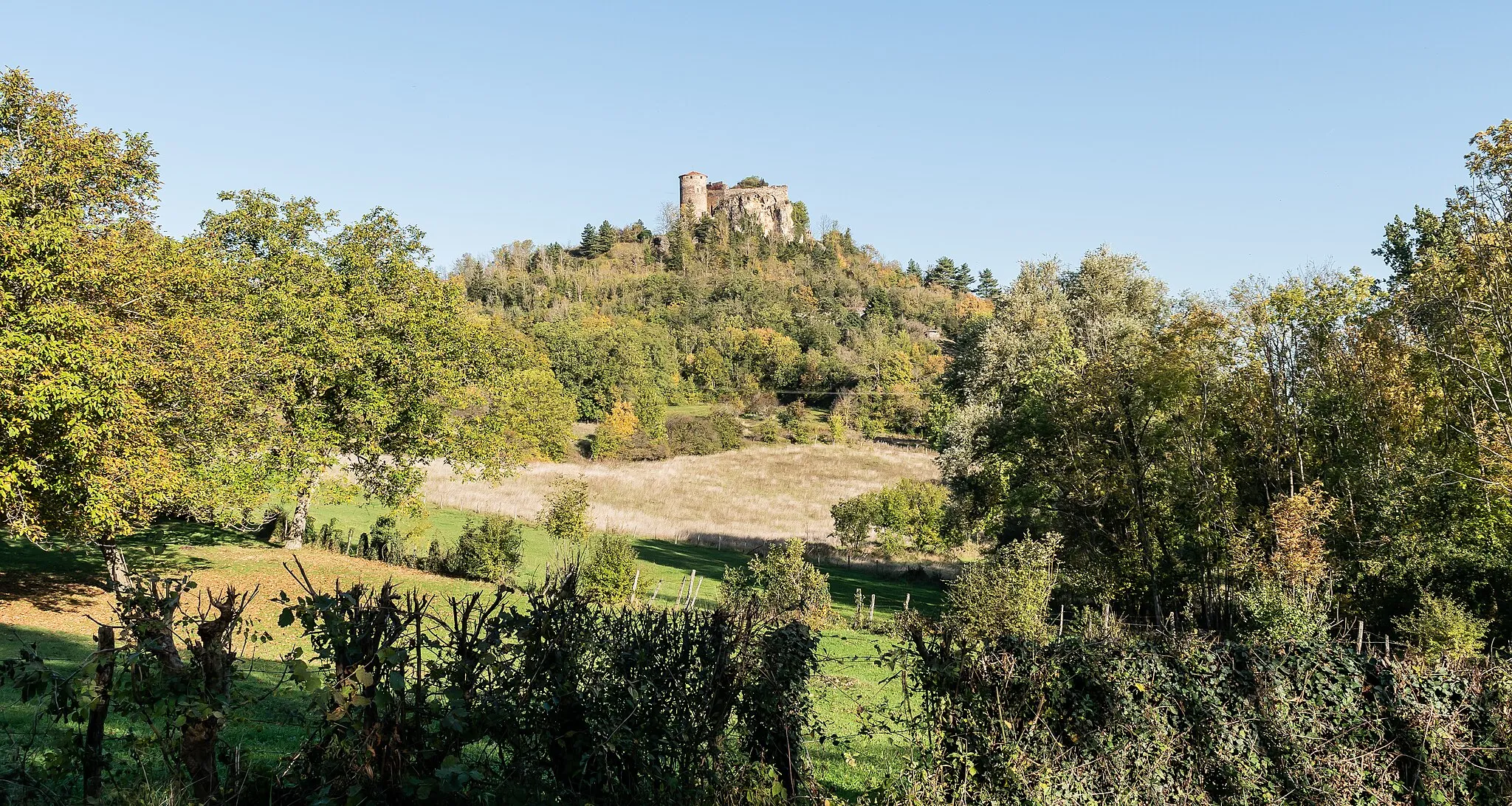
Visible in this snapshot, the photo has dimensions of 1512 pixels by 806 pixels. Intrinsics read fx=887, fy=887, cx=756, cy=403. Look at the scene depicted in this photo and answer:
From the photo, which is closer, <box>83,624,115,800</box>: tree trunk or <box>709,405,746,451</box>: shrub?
<box>83,624,115,800</box>: tree trunk

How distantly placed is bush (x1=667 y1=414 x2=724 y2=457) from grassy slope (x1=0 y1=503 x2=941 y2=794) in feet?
125

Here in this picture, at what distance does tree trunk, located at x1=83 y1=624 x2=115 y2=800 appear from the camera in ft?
16.4

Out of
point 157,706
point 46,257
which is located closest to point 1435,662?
point 157,706

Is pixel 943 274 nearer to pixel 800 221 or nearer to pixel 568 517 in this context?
pixel 800 221

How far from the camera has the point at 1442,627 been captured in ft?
60.3

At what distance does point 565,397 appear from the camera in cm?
7738

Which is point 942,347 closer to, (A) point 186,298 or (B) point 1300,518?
(B) point 1300,518

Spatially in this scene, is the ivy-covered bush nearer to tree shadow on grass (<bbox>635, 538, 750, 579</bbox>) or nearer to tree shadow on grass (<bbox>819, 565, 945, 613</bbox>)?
tree shadow on grass (<bbox>819, 565, 945, 613</bbox>)

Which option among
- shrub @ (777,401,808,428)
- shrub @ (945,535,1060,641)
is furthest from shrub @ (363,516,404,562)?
shrub @ (777,401,808,428)

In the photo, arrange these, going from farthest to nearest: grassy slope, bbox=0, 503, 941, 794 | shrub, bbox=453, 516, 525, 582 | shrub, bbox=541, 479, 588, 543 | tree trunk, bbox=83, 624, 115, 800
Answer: shrub, bbox=541, 479, 588, 543 < shrub, bbox=453, 516, 525, 582 < grassy slope, bbox=0, 503, 941, 794 < tree trunk, bbox=83, 624, 115, 800

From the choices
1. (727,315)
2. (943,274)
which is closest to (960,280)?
(943,274)

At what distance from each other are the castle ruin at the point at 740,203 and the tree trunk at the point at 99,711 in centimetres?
15899

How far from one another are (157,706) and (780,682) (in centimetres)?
437

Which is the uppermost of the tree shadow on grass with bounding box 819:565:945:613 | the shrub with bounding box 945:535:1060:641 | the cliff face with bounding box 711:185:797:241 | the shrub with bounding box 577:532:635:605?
the cliff face with bounding box 711:185:797:241
